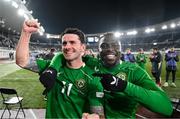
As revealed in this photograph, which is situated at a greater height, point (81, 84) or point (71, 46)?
point (71, 46)

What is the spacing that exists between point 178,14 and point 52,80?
8251 cm

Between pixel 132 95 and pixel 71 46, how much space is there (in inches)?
53.0

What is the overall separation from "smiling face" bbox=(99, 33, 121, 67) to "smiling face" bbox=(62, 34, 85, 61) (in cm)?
33

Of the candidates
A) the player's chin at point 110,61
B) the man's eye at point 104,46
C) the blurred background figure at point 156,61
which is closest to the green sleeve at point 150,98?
the player's chin at point 110,61

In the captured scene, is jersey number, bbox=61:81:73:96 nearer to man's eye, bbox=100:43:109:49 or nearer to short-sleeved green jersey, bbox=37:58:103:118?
short-sleeved green jersey, bbox=37:58:103:118

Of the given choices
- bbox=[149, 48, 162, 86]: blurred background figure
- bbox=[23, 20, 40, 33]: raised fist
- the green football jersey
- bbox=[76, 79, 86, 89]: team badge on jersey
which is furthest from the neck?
the green football jersey

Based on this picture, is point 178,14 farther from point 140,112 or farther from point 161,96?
point 161,96

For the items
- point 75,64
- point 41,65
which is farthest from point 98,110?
point 41,65

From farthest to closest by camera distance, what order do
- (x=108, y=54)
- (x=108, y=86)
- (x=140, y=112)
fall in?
(x=140, y=112) < (x=108, y=54) < (x=108, y=86)

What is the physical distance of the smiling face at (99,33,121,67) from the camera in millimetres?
3668

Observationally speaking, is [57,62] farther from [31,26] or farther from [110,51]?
[110,51]

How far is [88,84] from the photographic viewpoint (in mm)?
3752

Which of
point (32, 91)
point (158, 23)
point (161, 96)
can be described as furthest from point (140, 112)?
point (158, 23)

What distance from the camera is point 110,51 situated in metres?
3.67
